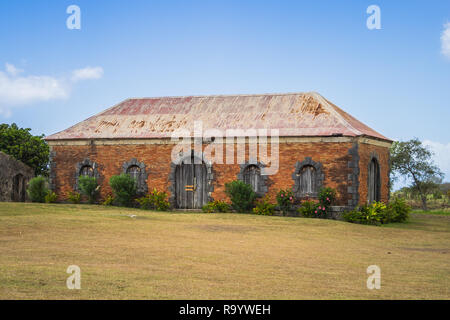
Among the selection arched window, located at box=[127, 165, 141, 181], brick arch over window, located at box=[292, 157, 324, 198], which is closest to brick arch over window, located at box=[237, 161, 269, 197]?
brick arch over window, located at box=[292, 157, 324, 198]

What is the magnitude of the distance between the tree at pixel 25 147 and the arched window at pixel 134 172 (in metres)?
9.27

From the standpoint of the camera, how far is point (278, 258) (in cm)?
1222

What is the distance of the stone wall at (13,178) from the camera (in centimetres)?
2917

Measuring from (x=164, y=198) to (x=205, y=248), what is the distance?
42.5ft

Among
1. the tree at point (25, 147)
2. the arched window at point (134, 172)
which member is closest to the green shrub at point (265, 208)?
the arched window at point (134, 172)

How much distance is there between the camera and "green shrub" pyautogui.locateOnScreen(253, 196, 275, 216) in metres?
24.0

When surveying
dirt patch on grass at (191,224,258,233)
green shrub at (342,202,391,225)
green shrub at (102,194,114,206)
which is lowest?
dirt patch on grass at (191,224,258,233)

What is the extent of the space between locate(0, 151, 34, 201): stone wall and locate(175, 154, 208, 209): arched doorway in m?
9.51

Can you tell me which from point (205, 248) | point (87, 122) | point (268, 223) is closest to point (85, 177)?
point (87, 122)

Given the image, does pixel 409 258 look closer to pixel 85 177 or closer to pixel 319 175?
pixel 319 175

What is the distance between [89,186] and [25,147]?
8652 millimetres

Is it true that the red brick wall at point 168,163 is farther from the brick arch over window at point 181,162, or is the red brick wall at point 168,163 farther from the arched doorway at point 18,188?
the arched doorway at point 18,188

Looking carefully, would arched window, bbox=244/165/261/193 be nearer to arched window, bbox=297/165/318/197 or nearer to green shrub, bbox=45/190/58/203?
arched window, bbox=297/165/318/197

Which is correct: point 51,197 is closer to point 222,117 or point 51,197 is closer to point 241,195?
point 222,117
